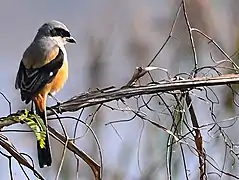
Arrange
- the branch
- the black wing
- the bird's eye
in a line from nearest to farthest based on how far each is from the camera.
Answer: the branch
the black wing
the bird's eye

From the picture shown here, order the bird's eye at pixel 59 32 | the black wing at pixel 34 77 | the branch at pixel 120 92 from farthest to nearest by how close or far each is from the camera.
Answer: the bird's eye at pixel 59 32 → the black wing at pixel 34 77 → the branch at pixel 120 92

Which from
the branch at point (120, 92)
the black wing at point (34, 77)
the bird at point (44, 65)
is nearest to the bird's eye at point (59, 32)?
the bird at point (44, 65)

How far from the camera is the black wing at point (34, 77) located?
1.73 m

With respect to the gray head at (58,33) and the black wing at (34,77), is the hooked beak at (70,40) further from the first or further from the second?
the black wing at (34,77)

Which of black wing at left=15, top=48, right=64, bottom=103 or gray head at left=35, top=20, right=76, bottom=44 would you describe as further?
gray head at left=35, top=20, right=76, bottom=44

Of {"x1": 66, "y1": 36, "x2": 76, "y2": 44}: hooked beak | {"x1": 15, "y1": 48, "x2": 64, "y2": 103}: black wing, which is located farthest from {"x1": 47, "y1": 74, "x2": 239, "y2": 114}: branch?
{"x1": 66, "y1": 36, "x2": 76, "y2": 44}: hooked beak

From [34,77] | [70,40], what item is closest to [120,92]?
[34,77]

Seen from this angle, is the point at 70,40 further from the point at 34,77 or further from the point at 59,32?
the point at 34,77

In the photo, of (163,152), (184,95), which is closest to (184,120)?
(184,95)

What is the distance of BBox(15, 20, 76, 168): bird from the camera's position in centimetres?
176

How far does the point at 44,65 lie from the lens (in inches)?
75.0

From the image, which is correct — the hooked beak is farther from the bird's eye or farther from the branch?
the branch

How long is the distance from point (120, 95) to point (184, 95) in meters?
0.22

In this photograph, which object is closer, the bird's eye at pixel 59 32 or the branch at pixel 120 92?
the branch at pixel 120 92
